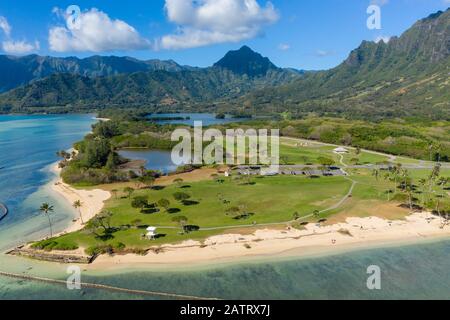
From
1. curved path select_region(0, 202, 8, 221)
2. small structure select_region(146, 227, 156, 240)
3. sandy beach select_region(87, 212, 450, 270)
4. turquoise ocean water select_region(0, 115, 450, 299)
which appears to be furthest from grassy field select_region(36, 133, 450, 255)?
curved path select_region(0, 202, 8, 221)

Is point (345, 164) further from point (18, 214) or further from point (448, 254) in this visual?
point (18, 214)

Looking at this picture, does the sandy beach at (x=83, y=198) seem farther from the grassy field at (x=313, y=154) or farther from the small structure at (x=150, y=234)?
the grassy field at (x=313, y=154)

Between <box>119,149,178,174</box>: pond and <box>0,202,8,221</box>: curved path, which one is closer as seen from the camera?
<box>0,202,8,221</box>: curved path

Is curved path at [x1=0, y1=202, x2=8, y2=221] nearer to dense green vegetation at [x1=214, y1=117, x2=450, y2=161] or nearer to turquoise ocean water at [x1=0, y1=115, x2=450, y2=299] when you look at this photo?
turquoise ocean water at [x1=0, y1=115, x2=450, y2=299]

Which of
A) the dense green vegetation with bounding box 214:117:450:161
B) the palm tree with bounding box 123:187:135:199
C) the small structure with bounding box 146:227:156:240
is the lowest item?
the small structure with bounding box 146:227:156:240

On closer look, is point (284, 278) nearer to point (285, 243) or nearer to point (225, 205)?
point (285, 243)

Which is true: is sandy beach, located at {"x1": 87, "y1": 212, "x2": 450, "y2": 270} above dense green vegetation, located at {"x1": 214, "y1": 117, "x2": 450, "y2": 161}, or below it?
below
